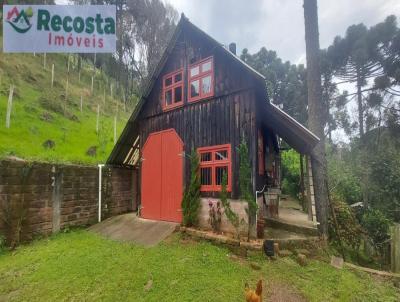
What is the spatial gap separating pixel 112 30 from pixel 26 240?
22.6 ft

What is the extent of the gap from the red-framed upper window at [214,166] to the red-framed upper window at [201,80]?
193 centimetres

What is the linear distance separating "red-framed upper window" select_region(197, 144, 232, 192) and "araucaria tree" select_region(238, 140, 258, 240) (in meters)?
0.71

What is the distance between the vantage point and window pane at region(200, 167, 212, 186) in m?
8.18

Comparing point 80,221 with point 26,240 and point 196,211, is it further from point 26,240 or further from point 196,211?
point 196,211

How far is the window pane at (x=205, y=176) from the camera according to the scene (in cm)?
818

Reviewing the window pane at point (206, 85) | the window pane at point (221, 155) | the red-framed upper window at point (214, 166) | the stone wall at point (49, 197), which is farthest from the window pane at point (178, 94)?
the stone wall at point (49, 197)

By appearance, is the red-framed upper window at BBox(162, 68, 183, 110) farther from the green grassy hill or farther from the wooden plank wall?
the green grassy hill

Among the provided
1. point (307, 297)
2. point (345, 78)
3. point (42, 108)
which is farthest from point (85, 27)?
point (345, 78)

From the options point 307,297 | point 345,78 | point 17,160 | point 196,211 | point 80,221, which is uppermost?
point 345,78

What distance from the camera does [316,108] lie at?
8.74 m

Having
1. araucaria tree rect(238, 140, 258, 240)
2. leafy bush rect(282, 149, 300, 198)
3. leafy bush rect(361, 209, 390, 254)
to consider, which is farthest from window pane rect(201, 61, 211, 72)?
leafy bush rect(282, 149, 300, 198)

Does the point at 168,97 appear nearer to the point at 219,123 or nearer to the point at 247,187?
the point at 219,123

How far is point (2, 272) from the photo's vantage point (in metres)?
6.16

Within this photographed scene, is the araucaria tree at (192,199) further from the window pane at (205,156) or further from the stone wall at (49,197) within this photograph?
the stone wall at (49,197)
